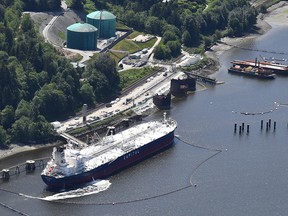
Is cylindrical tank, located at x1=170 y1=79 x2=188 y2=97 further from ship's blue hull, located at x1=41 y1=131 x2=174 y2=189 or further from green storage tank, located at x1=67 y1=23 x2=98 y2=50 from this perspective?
ship's blue hull, located at x1=41 y1=131 x2=174 y2=189

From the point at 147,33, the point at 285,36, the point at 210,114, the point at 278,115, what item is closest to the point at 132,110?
the point at 210,114

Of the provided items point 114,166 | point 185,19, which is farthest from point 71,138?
point 185,19

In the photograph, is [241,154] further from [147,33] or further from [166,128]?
[147,33]

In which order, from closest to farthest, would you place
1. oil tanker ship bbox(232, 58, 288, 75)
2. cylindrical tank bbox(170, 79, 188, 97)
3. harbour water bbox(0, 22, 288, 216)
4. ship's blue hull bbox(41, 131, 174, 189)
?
harbour water bbox(0, 22, 288, 216)
ship's blue hull bbox(41, 131, 174, 189)
cylindrical tank bbox(170, 79, 188, 97)
oil tanker ship bbox(232, 58, 288, 75)

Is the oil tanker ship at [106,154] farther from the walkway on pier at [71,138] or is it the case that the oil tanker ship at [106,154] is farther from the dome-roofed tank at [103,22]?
the dome-roofed tank at [103,22]

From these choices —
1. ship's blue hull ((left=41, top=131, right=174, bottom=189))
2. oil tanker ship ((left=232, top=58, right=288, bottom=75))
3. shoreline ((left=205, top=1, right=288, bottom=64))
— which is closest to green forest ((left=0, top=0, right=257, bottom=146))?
shoreline ((left=205, top=1, right=288, bottom=64))

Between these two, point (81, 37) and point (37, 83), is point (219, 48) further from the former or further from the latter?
point (37, 83)

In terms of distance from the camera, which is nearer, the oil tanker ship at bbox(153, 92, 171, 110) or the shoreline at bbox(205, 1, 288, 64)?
the oil tanker ship at bbox(153, 92, 171, 110)
